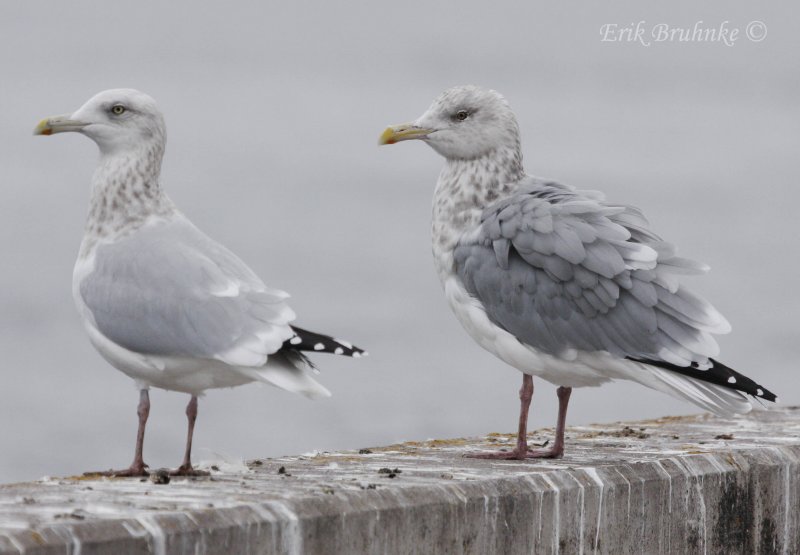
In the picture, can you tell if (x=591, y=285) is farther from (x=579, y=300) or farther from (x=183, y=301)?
(x=183, y=301)

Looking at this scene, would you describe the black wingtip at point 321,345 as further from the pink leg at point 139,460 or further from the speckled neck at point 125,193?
the speckled neck at point 125,193

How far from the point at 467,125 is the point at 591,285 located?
3.76ft

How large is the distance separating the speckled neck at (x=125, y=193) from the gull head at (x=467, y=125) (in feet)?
3.92

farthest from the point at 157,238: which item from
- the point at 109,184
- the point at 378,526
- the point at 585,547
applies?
the point at 585,547

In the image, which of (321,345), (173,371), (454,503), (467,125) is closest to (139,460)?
A: (173,371)

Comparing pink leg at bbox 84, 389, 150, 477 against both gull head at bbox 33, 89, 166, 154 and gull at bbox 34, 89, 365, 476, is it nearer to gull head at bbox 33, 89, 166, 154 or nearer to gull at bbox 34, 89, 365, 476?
gull at bbox 34, 89, 365, 476

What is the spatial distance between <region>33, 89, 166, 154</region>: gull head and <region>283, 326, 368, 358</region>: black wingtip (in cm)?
129

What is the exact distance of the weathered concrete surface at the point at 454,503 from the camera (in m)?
4.64

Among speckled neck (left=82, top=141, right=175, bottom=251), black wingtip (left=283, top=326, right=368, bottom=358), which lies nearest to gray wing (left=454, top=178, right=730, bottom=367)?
black wingtip (left=283, top=326, right=368, bottom=358)

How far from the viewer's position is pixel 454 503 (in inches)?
213

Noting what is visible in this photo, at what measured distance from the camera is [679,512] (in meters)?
6.27

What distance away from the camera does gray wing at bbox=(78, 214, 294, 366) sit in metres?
5.74

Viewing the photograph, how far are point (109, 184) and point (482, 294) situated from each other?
1.62 metres

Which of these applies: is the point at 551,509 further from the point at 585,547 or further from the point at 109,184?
the point at 109,184
